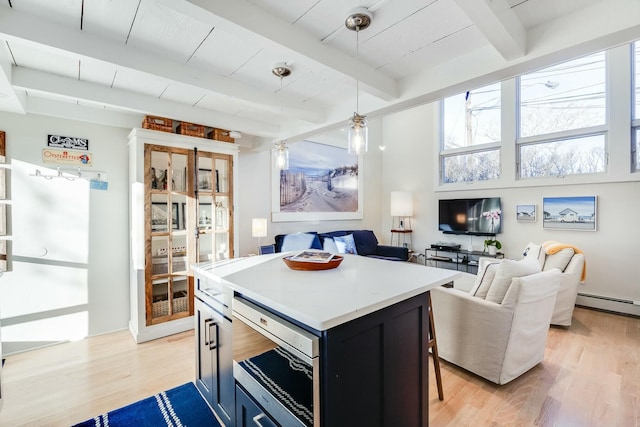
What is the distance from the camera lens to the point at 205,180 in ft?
10.8

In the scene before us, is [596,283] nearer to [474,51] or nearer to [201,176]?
[474,51]

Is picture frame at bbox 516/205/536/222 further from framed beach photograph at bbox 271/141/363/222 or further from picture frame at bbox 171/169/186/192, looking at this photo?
picture frame at bbox 171/169/186/192

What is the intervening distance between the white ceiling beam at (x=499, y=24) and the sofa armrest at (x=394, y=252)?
144 inches

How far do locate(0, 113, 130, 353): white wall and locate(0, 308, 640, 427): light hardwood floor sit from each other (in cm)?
24

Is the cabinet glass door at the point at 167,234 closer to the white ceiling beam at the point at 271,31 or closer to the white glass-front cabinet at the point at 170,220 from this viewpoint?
the white glass-front cabinet at the point at 170,220

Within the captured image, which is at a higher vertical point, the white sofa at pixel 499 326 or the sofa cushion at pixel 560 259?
the sofa cushion at pixel 560 259

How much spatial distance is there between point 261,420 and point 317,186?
3959mm

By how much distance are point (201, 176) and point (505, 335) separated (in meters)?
3.16

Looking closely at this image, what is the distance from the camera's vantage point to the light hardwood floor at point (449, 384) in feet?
6.12

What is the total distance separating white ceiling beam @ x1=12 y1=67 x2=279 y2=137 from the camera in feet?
6.88

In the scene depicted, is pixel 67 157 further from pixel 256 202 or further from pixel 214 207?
pixel 256 202

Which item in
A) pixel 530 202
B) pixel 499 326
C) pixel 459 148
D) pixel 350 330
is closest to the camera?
pixel 350 330

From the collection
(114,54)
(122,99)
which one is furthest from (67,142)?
(114,54)

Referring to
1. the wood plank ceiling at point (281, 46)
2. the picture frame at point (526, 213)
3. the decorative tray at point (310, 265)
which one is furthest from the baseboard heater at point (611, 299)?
the decorative tray at point (310, 265)
